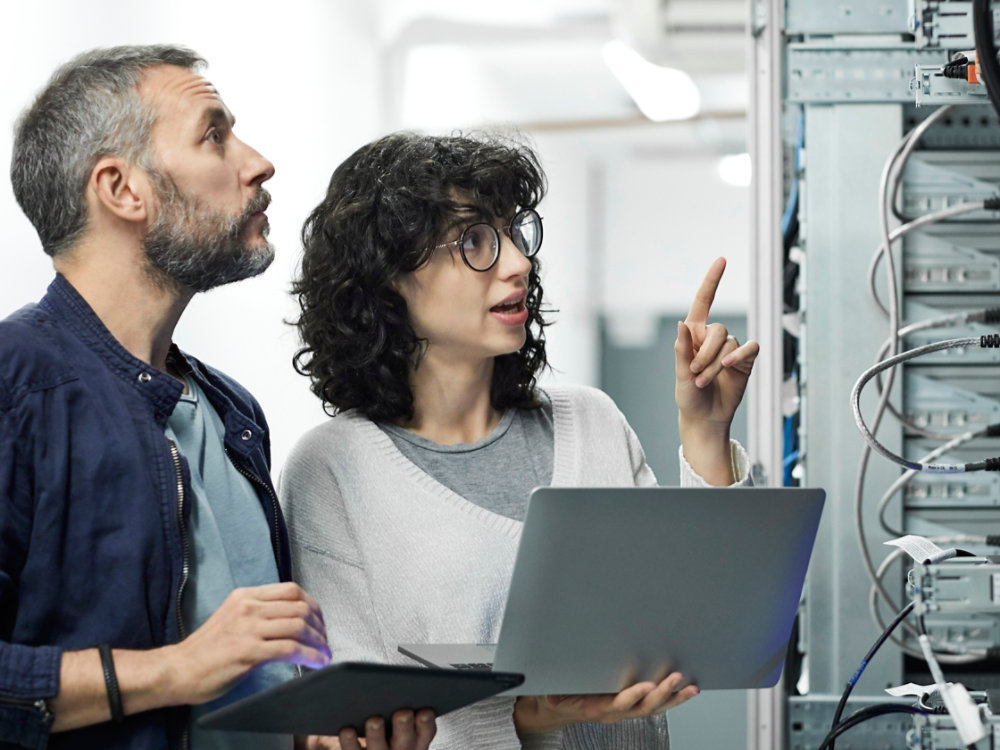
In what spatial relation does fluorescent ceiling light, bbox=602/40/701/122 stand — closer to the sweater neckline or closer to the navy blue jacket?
the sweater neckline

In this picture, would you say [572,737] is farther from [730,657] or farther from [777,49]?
[777,49]

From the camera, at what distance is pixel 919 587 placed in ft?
2.99

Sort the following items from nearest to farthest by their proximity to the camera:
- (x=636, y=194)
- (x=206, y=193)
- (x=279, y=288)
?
(x=206, y=193)
(x=279, y=288)
(x=636, y=194)

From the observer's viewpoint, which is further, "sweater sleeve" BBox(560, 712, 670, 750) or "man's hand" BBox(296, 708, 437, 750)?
"sweater sleeve" BBox(560, 712, 670, 750)

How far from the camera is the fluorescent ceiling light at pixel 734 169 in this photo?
15.3 feet

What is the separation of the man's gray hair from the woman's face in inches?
13.9

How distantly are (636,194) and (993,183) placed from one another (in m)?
3.64

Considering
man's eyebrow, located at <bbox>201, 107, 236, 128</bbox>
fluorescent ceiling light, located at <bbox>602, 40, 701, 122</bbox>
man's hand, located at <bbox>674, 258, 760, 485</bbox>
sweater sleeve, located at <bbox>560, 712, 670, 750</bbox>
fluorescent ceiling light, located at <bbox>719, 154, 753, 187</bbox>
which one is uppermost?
fluorescent ceiling light, located at <bbox>602, 40, 701, 122</bbox>

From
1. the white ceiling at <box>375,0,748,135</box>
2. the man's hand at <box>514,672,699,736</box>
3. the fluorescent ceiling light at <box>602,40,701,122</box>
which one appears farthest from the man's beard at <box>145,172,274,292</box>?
the fluorescent ceiling light at <box>602,40,701,122</box>

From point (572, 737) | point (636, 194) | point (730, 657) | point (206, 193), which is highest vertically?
point (636, 194)

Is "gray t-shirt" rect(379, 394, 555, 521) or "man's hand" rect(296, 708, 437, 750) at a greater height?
"gray t-shirt" rect(379, 394, 555, 521)

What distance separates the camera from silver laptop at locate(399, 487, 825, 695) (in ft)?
2.86

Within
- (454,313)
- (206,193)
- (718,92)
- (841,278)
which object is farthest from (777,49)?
(718,92)

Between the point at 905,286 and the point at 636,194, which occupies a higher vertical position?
the point at 636,194
